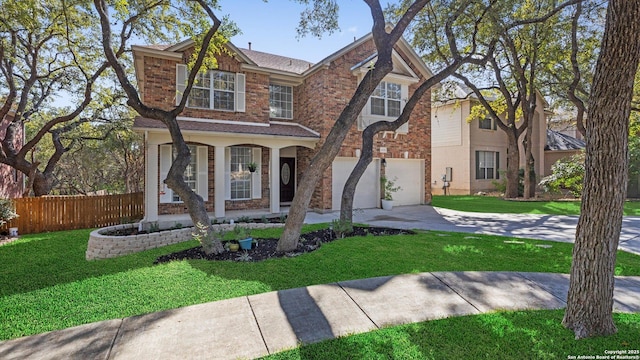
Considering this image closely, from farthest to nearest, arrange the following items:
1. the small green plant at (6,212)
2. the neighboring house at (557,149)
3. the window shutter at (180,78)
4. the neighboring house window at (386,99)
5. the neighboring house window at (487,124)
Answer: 1. the neighboring house at (557,149)
2. the neighboring house window at (487,124)
3. the neighboring house window at (386,99)
4. the window shutter at (180,78)
5. the small green plant at (6,212)

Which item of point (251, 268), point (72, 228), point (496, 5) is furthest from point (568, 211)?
point (72, 228)

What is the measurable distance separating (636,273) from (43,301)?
31.9 ft

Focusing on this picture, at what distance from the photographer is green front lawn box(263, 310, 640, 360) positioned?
10.0 ft

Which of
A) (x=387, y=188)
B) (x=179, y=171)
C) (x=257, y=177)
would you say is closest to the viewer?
(x=179, y=171)

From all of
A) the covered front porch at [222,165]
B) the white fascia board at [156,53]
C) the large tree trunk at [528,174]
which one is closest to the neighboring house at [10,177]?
the white fascia board at [156,53]

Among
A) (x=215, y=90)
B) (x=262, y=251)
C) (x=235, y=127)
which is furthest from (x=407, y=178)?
(x=262, y=251)

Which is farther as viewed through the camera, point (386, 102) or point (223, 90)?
point (386, 102)

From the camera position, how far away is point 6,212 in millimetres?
9461

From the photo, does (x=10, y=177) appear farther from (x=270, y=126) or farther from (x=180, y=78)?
(x=270, y=126)

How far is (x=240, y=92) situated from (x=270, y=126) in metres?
1.80

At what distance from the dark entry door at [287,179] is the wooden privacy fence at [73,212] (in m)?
5.84

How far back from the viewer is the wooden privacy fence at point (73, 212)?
10266mm

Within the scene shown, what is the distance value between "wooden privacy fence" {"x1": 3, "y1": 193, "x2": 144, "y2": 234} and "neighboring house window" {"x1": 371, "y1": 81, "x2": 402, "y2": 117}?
34.5ft

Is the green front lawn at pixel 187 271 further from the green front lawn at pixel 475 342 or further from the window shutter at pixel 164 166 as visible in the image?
the window shutter at pixel 164 166
